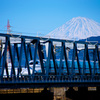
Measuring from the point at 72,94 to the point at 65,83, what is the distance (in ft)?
47.8

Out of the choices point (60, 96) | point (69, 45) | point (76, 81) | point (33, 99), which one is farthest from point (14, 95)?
point (69, 45)

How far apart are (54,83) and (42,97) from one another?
12156 mm

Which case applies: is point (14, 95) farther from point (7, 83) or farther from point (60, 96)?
point (7, 83)

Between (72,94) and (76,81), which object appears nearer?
(76,81)

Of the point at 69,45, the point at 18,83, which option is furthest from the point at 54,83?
the point at 69,45

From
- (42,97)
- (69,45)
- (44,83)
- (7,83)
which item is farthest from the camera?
(69,45)

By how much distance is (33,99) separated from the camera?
82.1 meters

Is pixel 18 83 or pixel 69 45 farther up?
pixel 69 45

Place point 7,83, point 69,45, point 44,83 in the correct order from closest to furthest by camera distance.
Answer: point 7,83 → point 44,83 → point 69,45

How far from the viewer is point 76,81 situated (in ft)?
240

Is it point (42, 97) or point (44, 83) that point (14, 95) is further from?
point (44, 83)

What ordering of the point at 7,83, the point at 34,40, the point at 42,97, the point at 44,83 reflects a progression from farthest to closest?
1. the point at 42,97
2. the point at 34,40
3. the point at 44,83
4. the point at 7,83

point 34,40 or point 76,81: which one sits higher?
point 34,40

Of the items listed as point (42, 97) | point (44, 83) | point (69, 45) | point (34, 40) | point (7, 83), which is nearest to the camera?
point (7, 83)
